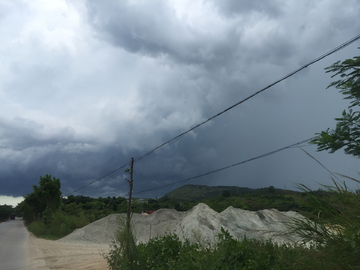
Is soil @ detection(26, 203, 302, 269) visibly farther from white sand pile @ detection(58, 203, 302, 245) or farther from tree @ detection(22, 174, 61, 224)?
tree @ detection(22, 174, 61, 224)

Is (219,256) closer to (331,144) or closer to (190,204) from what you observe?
(331,144)

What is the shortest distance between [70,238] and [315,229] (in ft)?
98.8

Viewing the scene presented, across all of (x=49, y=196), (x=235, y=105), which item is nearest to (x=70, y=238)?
(x=49, y=196)

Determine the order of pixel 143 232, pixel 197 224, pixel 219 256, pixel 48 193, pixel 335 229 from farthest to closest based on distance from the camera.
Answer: pixel 48 193
pixel 143 232
pixel 197 224
pixel 219 256
pixel 335 229

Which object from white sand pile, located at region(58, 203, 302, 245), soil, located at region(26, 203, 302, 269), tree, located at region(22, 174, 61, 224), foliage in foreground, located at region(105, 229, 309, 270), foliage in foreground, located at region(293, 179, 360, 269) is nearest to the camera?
foliage in foreground, located at region(293, 179, 360, 269)

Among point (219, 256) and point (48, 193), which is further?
point (48, 193)

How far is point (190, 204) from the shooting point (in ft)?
175

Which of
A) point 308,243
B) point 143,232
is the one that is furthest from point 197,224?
Answer: point 308,243

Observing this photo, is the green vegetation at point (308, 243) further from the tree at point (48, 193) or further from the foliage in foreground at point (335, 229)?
the tree at point (48, 193)

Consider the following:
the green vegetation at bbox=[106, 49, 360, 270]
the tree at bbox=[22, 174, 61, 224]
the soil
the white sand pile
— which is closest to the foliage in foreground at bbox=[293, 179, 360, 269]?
the green vegetation at bbox=[106, 49, 360, 270]

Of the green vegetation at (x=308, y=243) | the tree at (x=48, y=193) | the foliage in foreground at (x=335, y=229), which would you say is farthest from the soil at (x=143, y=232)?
the tree at (x=48, y=193)

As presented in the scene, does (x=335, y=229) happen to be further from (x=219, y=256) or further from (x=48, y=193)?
(x=48, y=193)

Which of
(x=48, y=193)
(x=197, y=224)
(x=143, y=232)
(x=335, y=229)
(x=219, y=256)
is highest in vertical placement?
(x=48, y=193)

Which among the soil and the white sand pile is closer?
the soil
